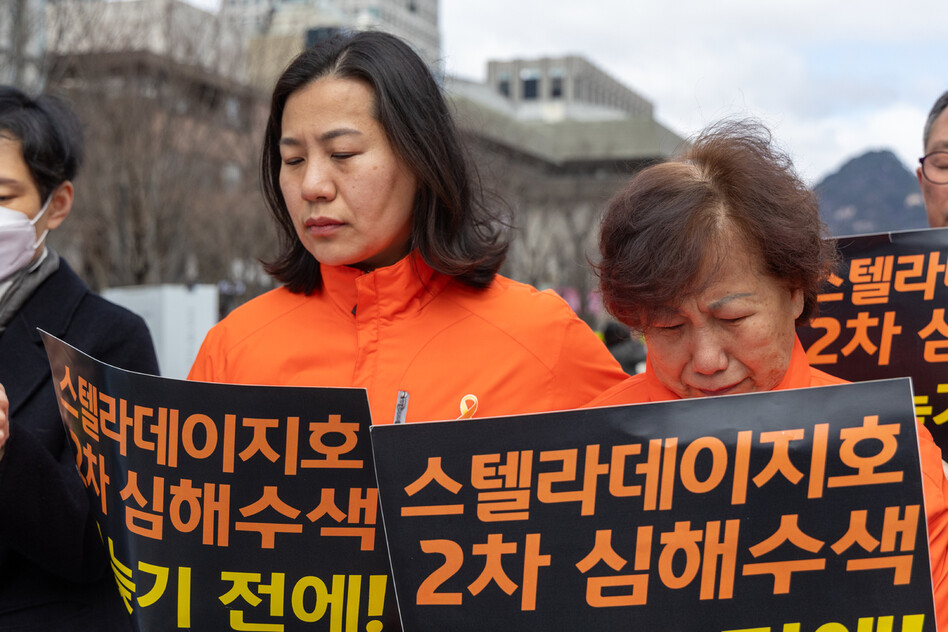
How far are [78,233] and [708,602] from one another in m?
9.71

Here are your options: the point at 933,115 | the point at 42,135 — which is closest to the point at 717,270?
the point at 933,115

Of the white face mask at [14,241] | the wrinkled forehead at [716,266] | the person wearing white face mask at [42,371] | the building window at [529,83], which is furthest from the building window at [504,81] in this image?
the wrinkled forehead at [716,266]

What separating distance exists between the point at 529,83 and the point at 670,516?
91083 millimetres

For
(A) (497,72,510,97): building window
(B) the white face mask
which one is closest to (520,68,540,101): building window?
(A) (497,72,510,97): building window

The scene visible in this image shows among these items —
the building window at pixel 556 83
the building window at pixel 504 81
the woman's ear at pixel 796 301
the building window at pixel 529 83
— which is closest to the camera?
the woman's ear at pixel 796 301

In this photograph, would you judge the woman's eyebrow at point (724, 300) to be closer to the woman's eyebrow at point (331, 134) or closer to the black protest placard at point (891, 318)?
the black protest placard at point (891, 318)

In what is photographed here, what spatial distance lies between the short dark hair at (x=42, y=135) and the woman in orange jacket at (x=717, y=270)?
1583 mm

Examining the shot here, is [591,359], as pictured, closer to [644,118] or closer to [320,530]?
[320,530]

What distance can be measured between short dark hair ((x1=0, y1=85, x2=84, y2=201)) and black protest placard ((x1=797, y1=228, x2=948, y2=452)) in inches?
76.6

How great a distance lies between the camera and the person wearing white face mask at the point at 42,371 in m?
2.05

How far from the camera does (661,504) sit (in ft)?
4.65

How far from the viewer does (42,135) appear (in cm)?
252

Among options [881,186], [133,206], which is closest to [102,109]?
[133,206]

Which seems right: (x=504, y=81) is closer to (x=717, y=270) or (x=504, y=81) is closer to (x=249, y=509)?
(x=717, y=270)
